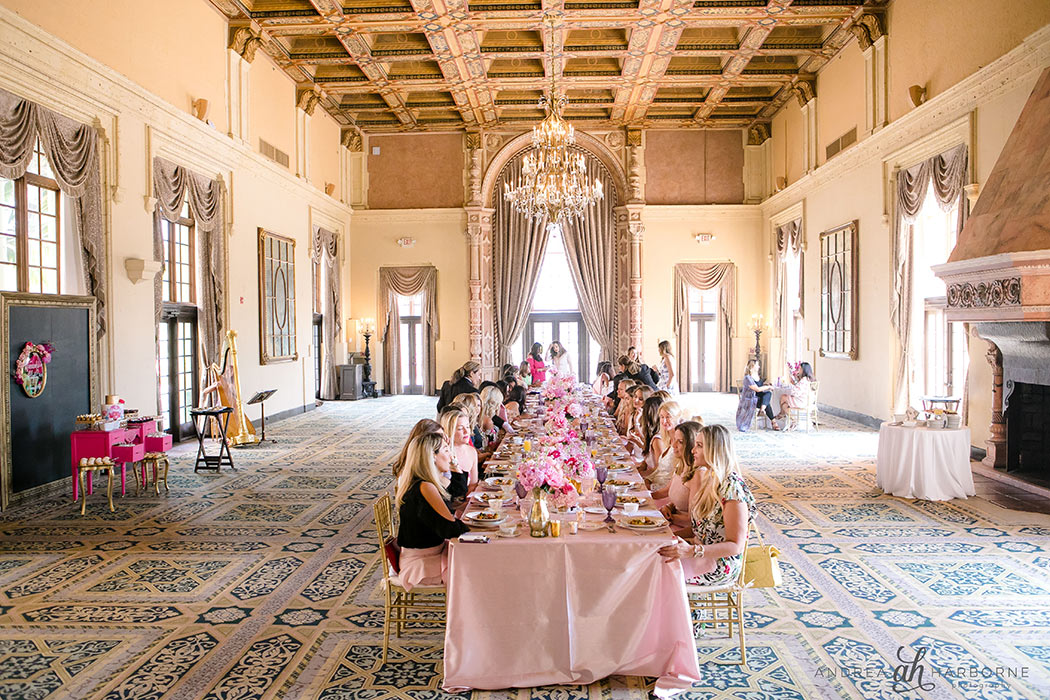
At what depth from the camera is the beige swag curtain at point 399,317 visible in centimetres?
1889

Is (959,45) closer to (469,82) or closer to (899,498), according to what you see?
(899,498)

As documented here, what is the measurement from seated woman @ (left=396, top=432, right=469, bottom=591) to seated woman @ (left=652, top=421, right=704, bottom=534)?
1.35 metres

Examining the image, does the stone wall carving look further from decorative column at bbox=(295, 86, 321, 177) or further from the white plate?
decorative column at bbox=(295, 86, 321, 177)

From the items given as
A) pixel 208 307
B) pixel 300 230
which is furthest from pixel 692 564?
pixel 300 230

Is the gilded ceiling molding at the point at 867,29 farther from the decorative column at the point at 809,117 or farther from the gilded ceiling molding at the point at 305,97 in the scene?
the gilded ceiling molding at the point at 305,97

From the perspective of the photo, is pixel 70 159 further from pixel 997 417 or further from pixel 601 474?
pixel 997 417

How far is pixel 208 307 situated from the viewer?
1159 centimetres

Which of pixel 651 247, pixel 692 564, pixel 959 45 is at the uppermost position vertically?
pixel 959 45

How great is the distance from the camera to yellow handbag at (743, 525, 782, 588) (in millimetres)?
3922

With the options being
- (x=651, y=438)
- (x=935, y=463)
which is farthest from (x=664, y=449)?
(x=935, y=463)

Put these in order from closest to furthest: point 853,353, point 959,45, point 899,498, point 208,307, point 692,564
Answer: point 692,564, point 899,498, point 959,45, point 208,307, point 853,353

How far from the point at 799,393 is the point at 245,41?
34.5 feet

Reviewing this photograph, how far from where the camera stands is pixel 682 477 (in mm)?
4480

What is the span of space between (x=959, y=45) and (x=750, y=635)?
8.47m
